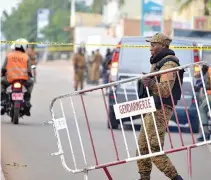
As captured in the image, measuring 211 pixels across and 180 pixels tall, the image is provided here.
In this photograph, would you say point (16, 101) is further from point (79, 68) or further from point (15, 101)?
point (79, 68)

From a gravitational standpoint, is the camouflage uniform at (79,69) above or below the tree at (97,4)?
below

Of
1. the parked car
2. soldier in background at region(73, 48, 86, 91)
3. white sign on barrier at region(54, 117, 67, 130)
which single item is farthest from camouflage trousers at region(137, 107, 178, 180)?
soldier in background at region(73, 48, 86, 91)

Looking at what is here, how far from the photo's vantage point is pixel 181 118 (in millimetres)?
15992

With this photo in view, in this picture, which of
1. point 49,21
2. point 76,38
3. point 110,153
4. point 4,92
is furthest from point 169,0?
point 110,153

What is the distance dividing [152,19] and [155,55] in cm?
2922

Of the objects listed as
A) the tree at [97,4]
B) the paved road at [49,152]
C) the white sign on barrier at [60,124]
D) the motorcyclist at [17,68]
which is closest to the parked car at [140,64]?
the paved road at [49,152]

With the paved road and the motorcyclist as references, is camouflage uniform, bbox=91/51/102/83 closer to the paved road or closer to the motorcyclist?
the paved road

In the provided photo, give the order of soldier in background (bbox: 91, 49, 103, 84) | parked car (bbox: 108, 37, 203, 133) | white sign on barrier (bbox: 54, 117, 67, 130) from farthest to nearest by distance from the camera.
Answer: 1. soldier in background (bbox: 91, 49, 103, 84)
2. parked car (bbox: 108, 37, 203, 133)
3. white sign on barrier (bbox: 54, 117, 67, 130)

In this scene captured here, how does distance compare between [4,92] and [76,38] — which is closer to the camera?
[4,92]

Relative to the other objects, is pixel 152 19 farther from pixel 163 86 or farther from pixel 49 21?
pixel 49 21

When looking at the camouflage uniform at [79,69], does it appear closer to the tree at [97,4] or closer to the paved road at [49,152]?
the paved road at [49,152]

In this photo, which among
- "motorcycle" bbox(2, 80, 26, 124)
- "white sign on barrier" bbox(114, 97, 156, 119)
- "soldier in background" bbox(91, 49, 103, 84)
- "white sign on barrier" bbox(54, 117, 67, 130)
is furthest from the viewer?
"soldier in background" bbox(91, 49, 103, 84)

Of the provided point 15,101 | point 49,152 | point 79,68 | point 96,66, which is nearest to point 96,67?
point 96,66

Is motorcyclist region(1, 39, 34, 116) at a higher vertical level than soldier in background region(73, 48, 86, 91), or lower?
higher
